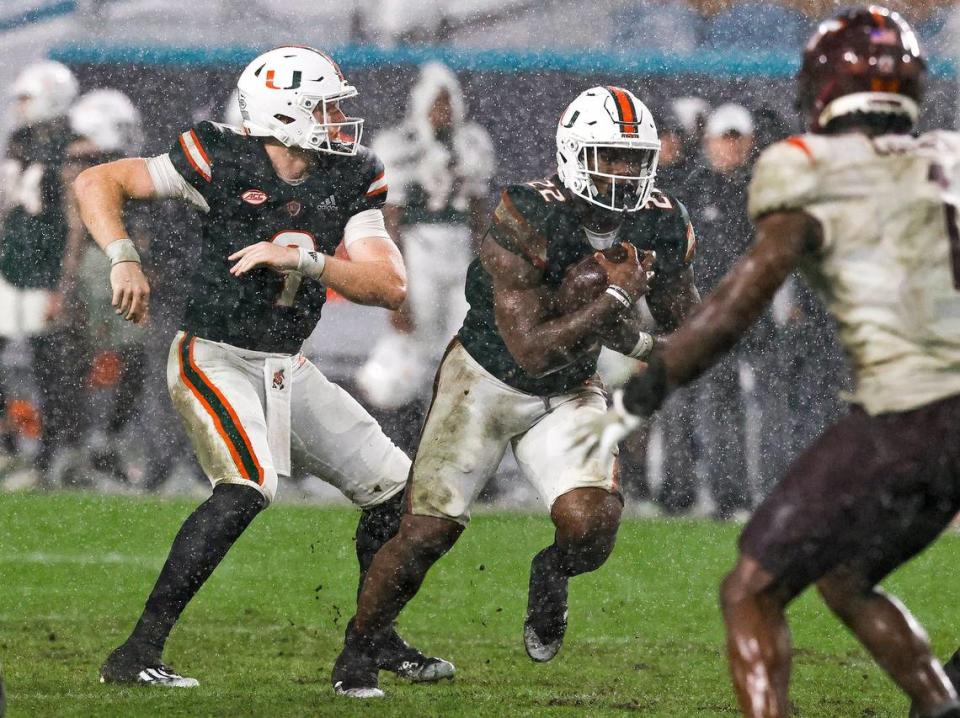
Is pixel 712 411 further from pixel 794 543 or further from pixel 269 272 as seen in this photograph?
pixel 794 543

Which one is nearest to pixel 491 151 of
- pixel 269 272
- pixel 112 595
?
pixel 112 595

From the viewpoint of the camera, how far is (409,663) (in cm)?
502

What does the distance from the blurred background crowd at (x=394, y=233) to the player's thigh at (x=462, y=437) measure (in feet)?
12.2

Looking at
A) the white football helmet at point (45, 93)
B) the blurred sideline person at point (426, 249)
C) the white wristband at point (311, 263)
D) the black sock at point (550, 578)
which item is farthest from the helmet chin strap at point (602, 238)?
the white football helmet at point (45, 93)

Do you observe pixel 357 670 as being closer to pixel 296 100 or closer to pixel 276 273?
pixel 276 273

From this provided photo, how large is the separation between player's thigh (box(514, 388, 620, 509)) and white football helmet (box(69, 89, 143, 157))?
4591mm

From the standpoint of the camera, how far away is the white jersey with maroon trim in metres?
3.15

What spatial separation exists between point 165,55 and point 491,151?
1.74 meters

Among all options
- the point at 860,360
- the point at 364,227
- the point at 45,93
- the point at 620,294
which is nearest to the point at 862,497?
the point at 860,360

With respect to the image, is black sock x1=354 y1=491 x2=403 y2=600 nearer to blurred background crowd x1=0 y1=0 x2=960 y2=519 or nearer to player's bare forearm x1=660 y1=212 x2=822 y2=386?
player's bare forearm x1=660 y1=212 x2=822 y2=386

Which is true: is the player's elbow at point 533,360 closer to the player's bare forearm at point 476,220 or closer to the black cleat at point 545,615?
the black cleat at point 545,615

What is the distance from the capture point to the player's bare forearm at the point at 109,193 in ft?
15.9

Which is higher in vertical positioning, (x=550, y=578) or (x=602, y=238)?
(x=602, y=238)

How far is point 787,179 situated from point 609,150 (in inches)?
65.2
